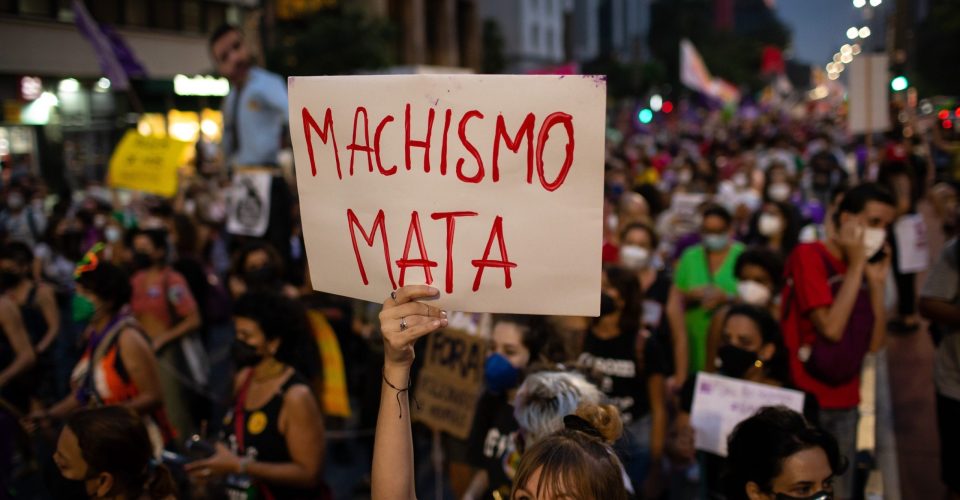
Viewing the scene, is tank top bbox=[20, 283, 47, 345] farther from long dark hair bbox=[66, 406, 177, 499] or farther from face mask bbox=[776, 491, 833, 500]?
face mask bbox=[776, 491, 833, 500]

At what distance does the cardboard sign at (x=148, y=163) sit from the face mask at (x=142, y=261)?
260cm

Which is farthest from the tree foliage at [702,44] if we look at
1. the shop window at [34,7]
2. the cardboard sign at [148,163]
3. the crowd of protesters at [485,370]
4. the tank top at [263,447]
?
the tank top at [263,447]

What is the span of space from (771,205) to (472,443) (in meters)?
5.22

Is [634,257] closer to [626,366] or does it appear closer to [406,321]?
[626,366]

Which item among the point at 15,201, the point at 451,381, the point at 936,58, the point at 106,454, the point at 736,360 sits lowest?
the point at 451,381

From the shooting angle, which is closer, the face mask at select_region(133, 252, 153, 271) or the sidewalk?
the sidewalk

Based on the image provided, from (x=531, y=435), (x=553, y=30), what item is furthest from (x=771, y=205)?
(x=553, y=30)

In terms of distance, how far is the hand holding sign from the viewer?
2.09 metres

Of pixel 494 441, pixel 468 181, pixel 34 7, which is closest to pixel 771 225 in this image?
pixel 494 441

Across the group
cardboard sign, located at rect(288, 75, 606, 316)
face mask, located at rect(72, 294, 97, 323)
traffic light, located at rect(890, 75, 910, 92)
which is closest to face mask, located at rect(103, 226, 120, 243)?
face mask, located at rect(72, 294, 97, 323)

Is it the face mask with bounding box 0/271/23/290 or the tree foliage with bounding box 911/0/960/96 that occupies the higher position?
the tree foliage with bounding box 911/0/960/96

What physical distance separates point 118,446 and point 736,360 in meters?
2.75

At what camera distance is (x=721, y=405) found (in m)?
4.03

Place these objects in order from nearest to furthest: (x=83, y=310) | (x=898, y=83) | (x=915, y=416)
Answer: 1. (x=83, y=310)
2. (x=915, y=416)
3. (x=898, y=83)
